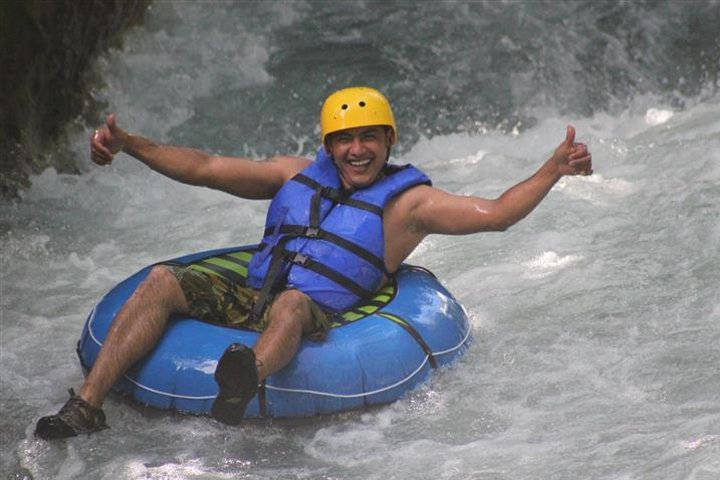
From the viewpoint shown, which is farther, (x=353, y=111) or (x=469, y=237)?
(x=469, y=237)

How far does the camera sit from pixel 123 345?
5.17m

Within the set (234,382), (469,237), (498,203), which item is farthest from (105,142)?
(469,237)

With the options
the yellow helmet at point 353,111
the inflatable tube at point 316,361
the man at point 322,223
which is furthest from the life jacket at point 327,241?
the yellow helmet at point 353,111

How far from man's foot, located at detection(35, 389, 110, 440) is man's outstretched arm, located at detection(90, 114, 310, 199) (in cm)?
105

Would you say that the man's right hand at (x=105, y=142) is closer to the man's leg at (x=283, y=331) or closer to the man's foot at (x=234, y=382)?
the man's leg at (x=283, y=331)

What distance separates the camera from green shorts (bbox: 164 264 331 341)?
5414mm

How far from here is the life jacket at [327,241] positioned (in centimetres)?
548

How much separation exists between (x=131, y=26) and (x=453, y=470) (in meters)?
5.94

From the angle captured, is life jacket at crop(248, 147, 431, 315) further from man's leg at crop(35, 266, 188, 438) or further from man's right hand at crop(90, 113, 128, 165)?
man's right hand at crop(90, 113, 128, 165)

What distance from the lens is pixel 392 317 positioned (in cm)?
542

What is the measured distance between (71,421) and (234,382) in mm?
679

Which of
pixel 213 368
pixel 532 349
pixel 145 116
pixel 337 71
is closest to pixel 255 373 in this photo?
pixel 213 368

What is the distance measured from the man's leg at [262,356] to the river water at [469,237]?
0.27m

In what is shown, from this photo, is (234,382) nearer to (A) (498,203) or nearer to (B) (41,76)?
(A) (498,203)
